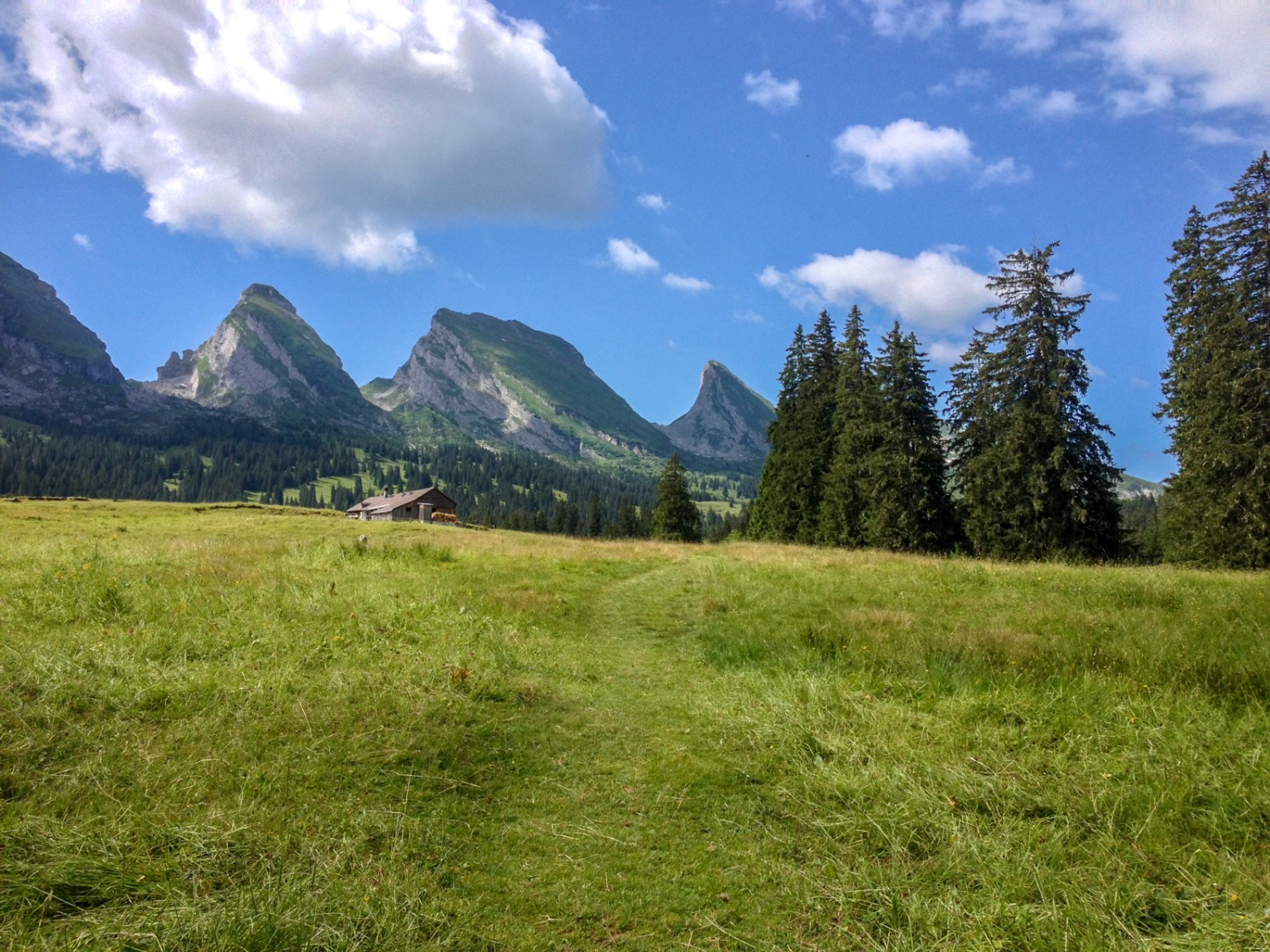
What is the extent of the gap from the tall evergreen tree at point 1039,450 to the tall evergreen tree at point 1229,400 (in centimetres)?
326

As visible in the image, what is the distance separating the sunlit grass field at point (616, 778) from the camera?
445 centimetres

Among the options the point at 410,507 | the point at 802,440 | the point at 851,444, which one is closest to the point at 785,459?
the point at 802,440

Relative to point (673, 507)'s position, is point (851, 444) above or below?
above

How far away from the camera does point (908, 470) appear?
34.4 metres

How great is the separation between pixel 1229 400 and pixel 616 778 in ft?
99.9

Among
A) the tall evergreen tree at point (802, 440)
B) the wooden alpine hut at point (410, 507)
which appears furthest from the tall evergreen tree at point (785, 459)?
the wooden alpine hut at point (410, 507)

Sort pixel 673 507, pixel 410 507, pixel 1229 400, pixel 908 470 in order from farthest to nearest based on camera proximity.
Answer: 1. pixel 410 507
2. pixel 673 507
3. pixel 908 470
4. pixel 1229 400

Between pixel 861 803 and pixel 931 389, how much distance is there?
33.7m

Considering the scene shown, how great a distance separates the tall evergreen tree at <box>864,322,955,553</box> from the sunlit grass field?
72.6 ft

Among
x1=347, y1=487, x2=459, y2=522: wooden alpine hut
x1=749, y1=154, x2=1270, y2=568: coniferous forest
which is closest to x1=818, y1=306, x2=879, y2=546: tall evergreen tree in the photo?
x1=749, y1=154, x2=1270, y2=568: coniferous forest

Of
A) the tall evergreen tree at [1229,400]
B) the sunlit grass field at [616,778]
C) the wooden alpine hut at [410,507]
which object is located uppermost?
the tall evergreen tree at [1229,400]

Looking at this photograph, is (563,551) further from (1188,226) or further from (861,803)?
(1188,226)

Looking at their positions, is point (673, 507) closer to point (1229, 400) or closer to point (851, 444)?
point (851, 444)

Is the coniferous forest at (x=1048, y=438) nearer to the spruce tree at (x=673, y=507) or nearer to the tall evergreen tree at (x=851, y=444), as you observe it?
the tall evergreen tree at (x=851, y=444)
